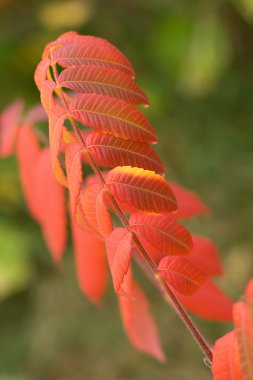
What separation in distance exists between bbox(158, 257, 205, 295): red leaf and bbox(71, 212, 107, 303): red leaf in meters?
0.23

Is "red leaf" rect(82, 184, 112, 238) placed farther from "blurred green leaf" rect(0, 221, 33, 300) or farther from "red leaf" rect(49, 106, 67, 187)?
"blurred green leaf" rect(0, 221, 33, 300)

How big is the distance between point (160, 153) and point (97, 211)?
5.22 ft

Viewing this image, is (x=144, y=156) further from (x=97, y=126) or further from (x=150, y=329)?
(x=150, y=329)

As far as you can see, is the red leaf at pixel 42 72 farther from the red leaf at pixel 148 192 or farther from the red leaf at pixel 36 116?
the red leaf at pixel 36 116

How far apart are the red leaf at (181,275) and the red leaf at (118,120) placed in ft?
0.32

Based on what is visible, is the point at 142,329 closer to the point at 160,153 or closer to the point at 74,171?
the point at 74,171

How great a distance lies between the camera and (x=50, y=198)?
2.71 feet

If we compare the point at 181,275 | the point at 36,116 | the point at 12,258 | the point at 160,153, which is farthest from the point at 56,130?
the point at 160,153

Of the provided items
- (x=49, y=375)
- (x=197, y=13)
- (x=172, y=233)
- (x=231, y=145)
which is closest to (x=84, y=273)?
(x=172, y=233)

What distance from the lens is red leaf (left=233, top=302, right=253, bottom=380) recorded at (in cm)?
→ 53

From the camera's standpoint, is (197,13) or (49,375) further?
(197,13)

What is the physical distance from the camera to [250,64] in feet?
7.63

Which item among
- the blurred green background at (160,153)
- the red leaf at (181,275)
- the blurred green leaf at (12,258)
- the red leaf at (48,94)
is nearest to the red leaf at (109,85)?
the red leaf at (48,94)

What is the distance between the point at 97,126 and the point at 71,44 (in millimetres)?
90
